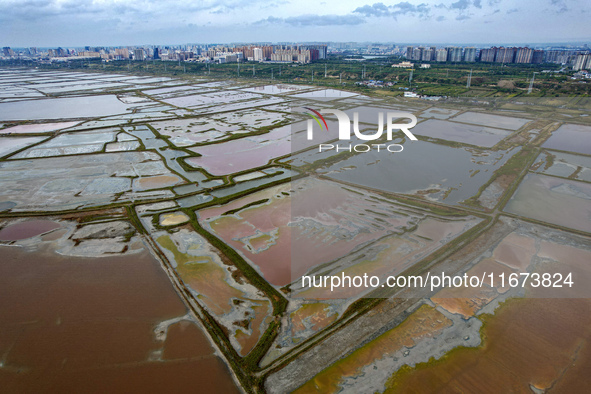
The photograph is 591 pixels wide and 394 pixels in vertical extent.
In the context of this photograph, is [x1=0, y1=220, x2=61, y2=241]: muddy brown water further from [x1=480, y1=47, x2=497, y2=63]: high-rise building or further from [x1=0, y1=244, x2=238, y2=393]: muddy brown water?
[x1=480, y1=47, x2=497, y2=63]: high-rise building

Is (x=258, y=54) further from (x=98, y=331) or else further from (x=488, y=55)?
(x=98, y=331)

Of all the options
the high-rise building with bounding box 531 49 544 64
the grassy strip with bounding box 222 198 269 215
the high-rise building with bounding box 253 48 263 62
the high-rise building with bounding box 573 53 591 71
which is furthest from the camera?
the high-rise building with bounding box 253 48 263 62

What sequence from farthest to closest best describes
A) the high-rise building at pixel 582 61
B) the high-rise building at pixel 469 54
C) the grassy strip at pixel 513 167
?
the high-rise building at pixel 469 54 → the high-rise building at pixel 582 61 → the grassy strip at pixel 513 167

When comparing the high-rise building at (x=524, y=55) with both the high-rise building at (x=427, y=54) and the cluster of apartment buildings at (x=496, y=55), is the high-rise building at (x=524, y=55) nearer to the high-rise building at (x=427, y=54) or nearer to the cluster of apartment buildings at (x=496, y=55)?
the cluster of apartment buildings at (x=496, y=55)

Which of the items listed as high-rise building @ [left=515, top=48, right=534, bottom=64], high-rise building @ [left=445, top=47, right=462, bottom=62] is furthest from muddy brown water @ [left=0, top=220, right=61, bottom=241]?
high-rise building @ [left=515, top=48, right=534, bottom=64]

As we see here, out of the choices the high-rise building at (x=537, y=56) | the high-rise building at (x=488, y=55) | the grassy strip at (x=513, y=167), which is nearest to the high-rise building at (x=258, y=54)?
the high-rise building at (x=488, y=55)

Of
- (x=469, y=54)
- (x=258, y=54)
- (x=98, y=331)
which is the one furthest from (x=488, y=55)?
(x=98, y=331)
